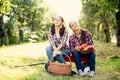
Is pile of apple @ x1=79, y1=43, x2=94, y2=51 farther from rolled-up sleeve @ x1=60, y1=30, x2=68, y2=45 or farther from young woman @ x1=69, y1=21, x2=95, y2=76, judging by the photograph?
rolled-up sleeve @ x1=60, y1=30, x2=68, y2=45

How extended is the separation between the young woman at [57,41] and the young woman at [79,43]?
0.26m

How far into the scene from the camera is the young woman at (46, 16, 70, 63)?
9.09 m

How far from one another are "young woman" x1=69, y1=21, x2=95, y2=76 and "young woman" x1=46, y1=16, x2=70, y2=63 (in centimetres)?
26

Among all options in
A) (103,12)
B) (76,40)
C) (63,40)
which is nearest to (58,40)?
(63,40)

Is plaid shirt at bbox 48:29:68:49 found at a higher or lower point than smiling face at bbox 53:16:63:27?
lower

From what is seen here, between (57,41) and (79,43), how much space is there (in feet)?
2.37

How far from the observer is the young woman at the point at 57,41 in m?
9.09

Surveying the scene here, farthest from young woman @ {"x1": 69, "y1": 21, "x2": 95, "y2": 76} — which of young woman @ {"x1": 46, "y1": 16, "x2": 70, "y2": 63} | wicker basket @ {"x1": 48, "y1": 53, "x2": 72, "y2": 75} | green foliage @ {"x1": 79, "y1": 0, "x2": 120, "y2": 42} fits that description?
green foliage @ {"x1": 79, "y1": 0, "x2": 120, "y2": 42}

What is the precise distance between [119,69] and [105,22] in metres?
22.7

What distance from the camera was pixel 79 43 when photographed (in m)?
9.29

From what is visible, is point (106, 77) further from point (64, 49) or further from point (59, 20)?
point (59, 20)

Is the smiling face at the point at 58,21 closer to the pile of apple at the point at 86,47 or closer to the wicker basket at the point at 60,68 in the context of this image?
the pile of apple at the point at 86,47

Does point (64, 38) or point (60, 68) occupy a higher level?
point (64, 38)

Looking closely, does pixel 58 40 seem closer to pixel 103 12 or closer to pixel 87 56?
pixel 87 56
